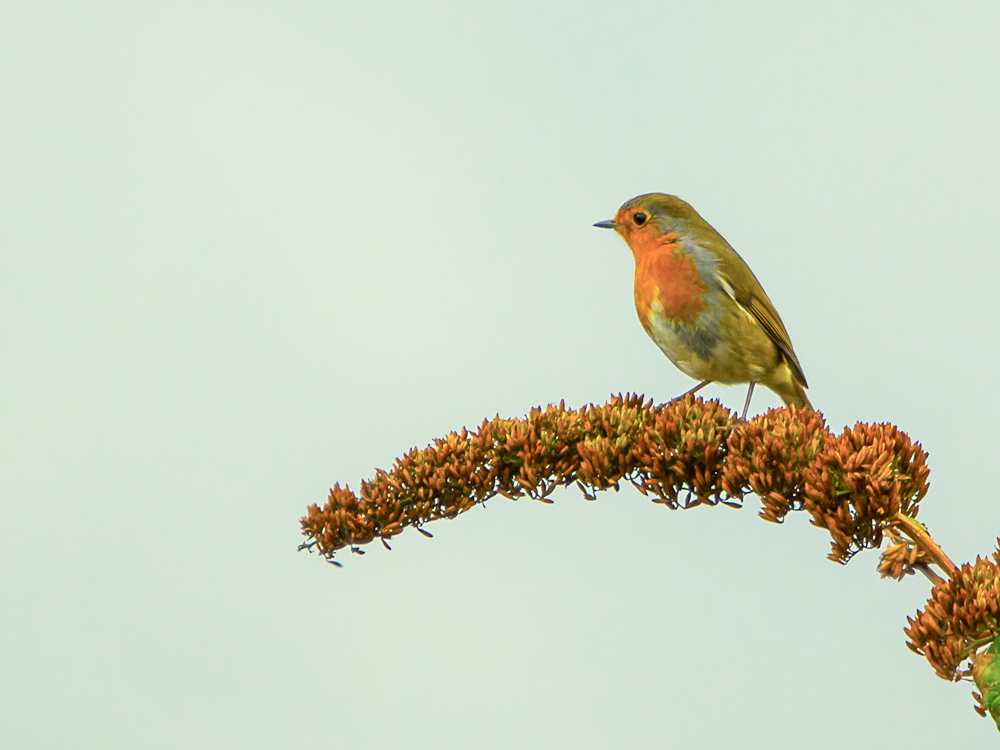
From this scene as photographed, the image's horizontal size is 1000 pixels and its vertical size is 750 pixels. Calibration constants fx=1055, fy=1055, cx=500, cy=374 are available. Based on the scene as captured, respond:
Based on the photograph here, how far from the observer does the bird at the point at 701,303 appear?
5.98 meters

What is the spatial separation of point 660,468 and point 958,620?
50.4 inches

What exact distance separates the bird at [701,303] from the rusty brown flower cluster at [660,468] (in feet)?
4.14

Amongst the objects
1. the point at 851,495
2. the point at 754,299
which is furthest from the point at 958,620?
the point at 754,299

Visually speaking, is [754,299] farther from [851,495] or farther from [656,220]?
[851,495]

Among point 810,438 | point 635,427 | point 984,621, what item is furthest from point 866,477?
point 635,427

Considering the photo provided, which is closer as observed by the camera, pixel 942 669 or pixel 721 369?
pixel 942 669

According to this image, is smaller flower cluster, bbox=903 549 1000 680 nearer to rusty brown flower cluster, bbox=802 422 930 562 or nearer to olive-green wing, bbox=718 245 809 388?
rusty brown flower cluster, bbox=802 422 930 562

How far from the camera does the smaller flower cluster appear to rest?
3.78m

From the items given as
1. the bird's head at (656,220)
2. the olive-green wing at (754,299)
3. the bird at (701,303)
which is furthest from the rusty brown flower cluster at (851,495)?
the bird's head at (656,220)

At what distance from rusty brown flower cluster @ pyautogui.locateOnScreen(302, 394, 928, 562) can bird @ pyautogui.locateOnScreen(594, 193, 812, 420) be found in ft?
4.14

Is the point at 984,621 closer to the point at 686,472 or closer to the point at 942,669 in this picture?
the point at 942,669

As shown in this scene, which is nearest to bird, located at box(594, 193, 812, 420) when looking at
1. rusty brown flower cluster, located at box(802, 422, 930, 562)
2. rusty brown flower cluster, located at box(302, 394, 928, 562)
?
rusty brown flower cluster, located at box(302, 394, 928, 562)

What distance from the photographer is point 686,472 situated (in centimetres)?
446

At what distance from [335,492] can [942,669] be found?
8.20 feet
